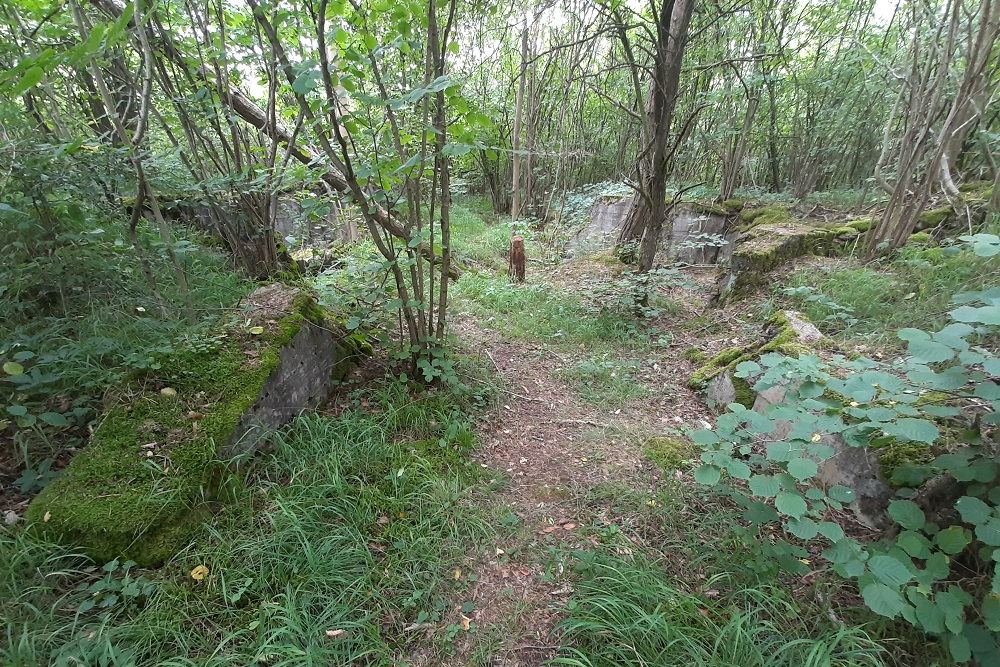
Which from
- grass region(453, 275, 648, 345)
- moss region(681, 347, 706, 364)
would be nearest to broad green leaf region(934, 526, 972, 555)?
moss region(681, 347, 706, 364)

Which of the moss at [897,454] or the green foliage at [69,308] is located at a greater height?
the green foliage at [69,308]

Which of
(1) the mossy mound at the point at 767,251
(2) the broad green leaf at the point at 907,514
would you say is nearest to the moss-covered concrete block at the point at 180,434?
(2) the broad green leaf at the point at 907,514

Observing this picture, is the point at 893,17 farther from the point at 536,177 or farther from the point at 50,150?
the point at 50,150

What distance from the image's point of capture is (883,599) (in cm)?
144

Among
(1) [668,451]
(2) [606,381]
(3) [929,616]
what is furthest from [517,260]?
(3) [929,616]

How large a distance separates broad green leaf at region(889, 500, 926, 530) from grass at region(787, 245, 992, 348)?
2024mm

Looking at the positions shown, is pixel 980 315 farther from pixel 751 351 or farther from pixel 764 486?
pixel 751 351

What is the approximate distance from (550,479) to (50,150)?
3337mm

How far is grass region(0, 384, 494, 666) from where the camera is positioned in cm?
157

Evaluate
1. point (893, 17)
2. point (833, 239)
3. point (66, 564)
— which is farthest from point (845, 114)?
point (66, 564)

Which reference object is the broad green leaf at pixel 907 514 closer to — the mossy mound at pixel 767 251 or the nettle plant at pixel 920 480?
the nettle plant at pixel 920 480

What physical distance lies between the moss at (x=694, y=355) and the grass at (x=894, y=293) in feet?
3.39

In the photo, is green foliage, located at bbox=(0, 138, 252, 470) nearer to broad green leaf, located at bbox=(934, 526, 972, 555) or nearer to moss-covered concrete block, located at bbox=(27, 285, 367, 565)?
moss-covered concrete block, located at bbox=(27, 285, 367, 565)

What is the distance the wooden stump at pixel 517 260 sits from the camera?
648cm
